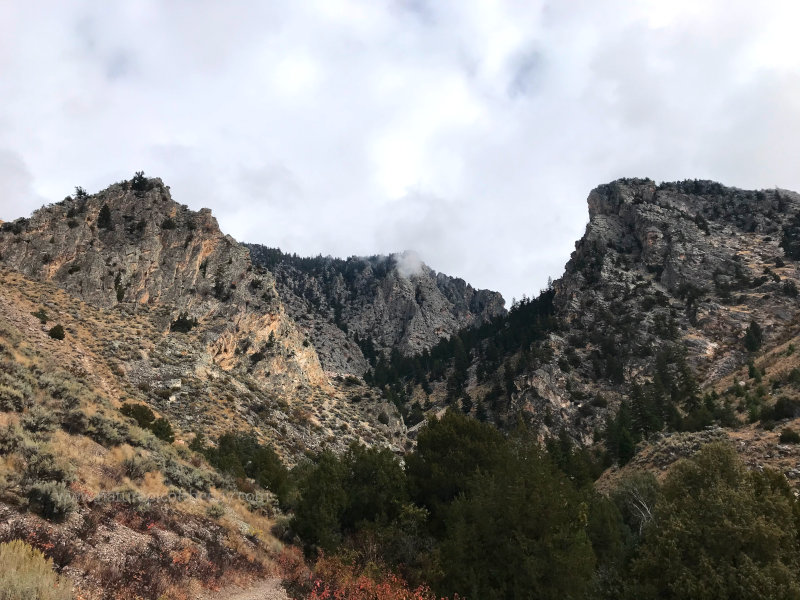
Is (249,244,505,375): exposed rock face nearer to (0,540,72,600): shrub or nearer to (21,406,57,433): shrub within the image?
(21,406,57,433): shrub

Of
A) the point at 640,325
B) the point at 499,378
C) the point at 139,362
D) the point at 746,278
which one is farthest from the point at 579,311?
the point at 139,362

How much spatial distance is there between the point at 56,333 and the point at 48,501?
34377mm

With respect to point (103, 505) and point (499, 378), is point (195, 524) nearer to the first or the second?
point (103, 505)

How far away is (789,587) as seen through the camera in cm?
895

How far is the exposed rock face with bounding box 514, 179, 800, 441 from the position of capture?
8431 centimetres

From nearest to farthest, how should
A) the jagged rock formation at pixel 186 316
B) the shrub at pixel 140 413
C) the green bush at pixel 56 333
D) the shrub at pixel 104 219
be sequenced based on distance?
the shrub at pixel 140 413 → the green bush at pixel 56 333 → the jagged rock formation at pixel 186 316 → the shrub at pixel 104 219

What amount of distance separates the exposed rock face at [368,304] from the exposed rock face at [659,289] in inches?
2127

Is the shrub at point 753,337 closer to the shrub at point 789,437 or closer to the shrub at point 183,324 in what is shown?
the shrub at point 789,437

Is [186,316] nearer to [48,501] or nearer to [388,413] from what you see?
[388,413]

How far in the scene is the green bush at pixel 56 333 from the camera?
3716 cm

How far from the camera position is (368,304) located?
166000 mm

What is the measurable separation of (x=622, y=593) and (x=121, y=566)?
11592 millimetres

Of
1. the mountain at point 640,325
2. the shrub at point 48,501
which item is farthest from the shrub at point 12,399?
the mountain at point 640,325

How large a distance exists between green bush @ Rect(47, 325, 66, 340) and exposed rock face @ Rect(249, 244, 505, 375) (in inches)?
3480
